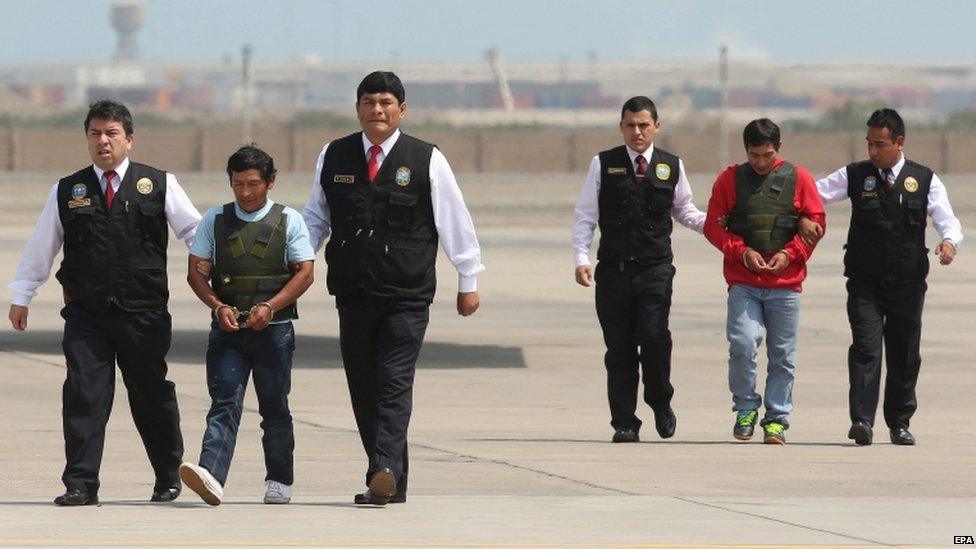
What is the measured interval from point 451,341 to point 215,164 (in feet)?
313

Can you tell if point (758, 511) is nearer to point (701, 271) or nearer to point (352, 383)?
point (352, 383)

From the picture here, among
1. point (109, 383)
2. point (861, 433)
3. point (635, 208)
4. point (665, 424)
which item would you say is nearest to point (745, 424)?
point (665, 424)

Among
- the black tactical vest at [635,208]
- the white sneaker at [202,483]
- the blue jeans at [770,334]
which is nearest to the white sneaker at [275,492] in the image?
the white sneaker at [202,483]

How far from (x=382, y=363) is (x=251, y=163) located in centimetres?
117

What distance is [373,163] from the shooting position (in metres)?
10.8

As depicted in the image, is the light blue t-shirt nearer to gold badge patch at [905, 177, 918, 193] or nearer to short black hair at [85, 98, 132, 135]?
short black hair at [85, 98, 132, 135]

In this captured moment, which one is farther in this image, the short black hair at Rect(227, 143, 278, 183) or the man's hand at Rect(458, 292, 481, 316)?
the man's hand at Rect(458, 292, 481, 316)

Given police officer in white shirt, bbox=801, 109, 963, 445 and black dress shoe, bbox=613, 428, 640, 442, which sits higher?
police officer in white shirt, bbox=801, 109, 963, 445

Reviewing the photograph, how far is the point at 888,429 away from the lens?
14.6 m

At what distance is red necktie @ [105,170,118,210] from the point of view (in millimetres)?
10703

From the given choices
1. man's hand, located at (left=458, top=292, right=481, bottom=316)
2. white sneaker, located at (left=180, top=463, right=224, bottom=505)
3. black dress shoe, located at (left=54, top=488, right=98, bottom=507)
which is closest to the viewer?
white sneaker, located at (left=180, top=463, right=224, bottom=505)

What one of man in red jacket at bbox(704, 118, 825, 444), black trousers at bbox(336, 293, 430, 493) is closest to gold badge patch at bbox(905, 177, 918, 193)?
A: man in red jacket at bbox(704, 118, 825, 444)

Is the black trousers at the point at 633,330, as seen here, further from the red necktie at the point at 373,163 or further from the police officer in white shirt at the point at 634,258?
the red necktie at the point at 373,163

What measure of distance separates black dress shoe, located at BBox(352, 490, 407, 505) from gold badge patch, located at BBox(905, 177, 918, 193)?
456 centimetres
